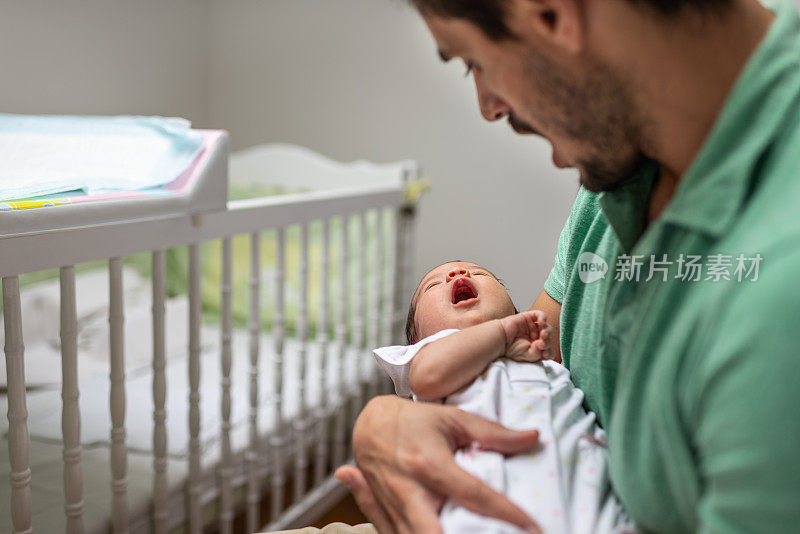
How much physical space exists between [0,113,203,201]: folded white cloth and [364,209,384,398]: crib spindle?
0.87m

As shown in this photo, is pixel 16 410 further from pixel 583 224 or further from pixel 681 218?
pixel 681 218

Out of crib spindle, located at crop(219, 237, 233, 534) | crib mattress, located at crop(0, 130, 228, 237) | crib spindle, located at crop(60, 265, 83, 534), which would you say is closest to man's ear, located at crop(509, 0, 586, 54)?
crib mattress, located at crop(0, 130, 228, 237)

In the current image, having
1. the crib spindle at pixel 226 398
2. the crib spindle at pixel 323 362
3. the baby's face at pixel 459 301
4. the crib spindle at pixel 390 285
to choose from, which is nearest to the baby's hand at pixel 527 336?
the baby's face at pixel 459 301

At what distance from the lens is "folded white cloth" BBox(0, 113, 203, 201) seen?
1.21 m

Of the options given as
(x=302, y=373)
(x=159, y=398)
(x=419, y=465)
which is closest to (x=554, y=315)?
(x=419, y=465)

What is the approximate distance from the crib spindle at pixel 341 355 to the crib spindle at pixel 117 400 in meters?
0.83

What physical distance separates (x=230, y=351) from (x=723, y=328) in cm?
133

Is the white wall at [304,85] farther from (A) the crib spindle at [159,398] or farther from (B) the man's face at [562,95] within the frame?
(B) the man's face at [562,95]

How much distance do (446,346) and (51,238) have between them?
69 centimetres

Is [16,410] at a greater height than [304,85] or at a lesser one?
lesser

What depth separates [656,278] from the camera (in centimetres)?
60

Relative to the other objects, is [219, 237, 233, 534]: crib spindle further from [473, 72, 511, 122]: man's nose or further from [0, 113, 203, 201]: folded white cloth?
[473, 72, 511, 122]: man's nose

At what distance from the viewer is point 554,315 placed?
930mm

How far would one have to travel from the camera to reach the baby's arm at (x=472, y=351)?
77 cm
